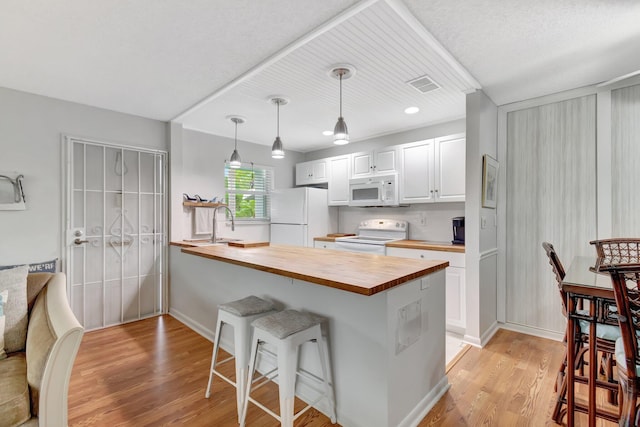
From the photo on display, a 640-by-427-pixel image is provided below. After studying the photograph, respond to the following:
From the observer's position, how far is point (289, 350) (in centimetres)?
156

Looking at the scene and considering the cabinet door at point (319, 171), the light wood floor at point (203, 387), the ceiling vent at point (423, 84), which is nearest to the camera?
the light wood floor at point (203, 387)

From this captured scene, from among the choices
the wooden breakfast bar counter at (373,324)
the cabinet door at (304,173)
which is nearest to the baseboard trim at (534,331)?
the wooden breakfast bar counter at (373,324)

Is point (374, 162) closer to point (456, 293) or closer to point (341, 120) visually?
point (341, 120)

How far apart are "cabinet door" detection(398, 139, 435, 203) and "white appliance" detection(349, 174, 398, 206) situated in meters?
0.10

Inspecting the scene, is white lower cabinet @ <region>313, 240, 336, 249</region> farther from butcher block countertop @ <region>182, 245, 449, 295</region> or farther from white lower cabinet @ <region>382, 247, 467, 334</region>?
butcher block countertop @ <region>182, 245, 449, 295</region>

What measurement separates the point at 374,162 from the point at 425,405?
3.00 meters

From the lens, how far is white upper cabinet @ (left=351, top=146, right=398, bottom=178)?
3.96 meters

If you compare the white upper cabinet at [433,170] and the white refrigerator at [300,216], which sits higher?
the white upper cabinet at [433,170]

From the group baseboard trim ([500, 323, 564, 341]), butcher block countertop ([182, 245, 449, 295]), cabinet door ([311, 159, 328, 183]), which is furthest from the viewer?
cabinet door ([311, 159, 328, 183])

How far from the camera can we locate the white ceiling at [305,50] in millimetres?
1700

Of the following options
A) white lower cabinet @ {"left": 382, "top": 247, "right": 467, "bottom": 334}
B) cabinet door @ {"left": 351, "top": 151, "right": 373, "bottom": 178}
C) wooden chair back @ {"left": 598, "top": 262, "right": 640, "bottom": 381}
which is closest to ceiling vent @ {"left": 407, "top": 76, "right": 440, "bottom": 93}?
cabinet door @ {"left": 351, "top": 151, "right": 373, "bottom": 178}

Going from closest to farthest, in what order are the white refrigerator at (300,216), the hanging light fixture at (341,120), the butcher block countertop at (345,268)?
the butcher block countertop at (345,268), the hanging light fixture at (341,120), the white refrigerator at (300,216)

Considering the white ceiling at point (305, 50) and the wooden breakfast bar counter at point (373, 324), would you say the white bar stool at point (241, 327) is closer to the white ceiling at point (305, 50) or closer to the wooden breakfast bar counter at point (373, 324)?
the wooden breakfast bar counter at point (373, 324)

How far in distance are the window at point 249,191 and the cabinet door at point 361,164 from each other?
1.44m
